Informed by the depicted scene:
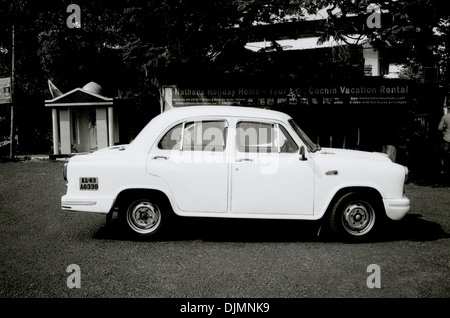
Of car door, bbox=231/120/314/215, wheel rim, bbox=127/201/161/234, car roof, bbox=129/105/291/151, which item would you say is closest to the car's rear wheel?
wheel rim, bbox=127/201/161/234

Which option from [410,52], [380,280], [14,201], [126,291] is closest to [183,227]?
[126,291]

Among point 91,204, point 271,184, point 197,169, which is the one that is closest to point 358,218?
point 271,184

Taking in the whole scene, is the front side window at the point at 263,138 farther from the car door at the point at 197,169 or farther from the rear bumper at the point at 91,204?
the rear bumper at the point at 91,204

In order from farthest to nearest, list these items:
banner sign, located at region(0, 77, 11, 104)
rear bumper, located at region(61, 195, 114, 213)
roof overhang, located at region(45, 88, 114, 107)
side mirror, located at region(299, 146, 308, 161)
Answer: banner sign, located at region(0, 77, 11, 104) < roof overhang, located at region(45, 88, 114, 107) < rear bumper, located at region(61, 195, 114, 213) < side mirror, located at region(299, 146, 308, 161)

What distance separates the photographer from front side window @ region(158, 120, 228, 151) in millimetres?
6066

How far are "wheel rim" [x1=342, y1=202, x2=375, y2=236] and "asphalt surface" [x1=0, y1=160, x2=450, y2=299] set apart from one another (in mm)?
212

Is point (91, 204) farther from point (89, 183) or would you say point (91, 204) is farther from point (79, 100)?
point (79, 100)

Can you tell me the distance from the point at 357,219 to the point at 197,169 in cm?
219

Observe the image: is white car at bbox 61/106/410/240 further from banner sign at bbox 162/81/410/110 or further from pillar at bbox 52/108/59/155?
pillar at bbox 52/108/59/155

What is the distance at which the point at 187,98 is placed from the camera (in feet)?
44.8

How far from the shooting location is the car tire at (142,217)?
6117mm

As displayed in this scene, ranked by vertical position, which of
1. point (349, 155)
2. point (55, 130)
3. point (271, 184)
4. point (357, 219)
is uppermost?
point (55, 130)

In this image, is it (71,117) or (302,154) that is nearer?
(302,154)

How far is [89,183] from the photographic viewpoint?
603 cm
